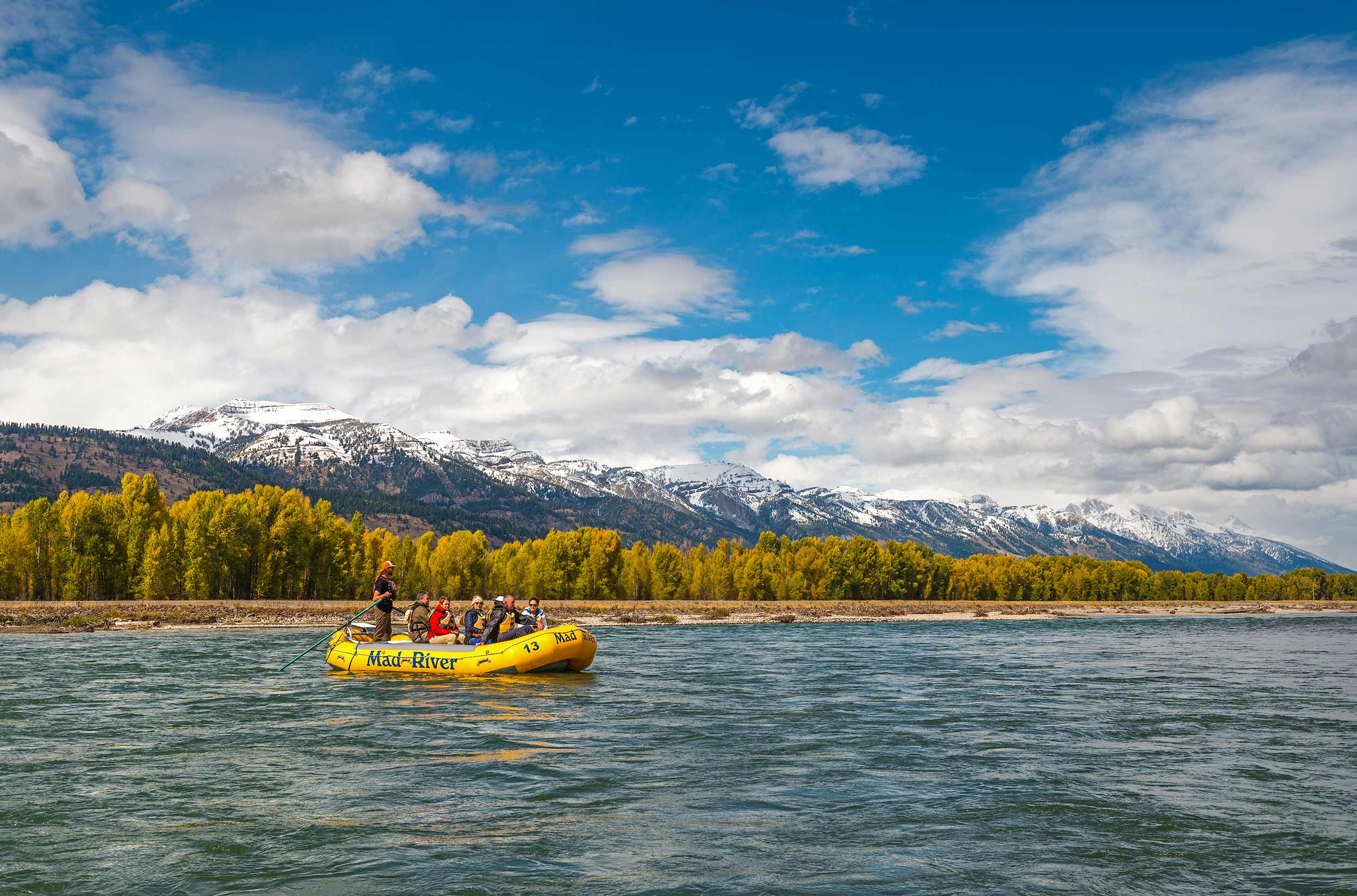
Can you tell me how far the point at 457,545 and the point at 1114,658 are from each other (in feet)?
391

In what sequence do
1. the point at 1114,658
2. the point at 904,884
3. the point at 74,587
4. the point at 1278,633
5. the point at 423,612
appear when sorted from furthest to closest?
1. the point at 74,587
2. the point at 1278,633
3. the point at 1114,658
4. the point at 423,612
5. the point at 904,884

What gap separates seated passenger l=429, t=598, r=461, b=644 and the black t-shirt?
1.80 metres

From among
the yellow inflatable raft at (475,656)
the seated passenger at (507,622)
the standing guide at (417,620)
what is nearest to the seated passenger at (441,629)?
the standing guide at (417,620)

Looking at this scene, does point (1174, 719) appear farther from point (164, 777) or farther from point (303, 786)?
point (164, 777)

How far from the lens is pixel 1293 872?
1203 centimetres

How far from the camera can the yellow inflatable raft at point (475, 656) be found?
3331cm

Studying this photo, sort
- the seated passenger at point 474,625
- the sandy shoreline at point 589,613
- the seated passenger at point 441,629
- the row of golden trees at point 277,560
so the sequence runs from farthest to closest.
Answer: the row of golden trees at point 277,560, the sandy shoreline at point 589,613, the seated passenger at point 441,629, the seated passenger at point 474,625

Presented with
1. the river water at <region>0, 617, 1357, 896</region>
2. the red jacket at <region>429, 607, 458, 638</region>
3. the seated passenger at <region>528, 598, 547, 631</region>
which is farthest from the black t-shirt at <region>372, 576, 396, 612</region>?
the seated passenger at <region>528, 598, 547, 631</region>

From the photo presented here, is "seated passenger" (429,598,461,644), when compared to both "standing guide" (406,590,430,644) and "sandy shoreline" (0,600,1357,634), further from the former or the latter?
"sandy shoreline" (0,600,1357,634)

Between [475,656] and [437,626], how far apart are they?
12.3ft

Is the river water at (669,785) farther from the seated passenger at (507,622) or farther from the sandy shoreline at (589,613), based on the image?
the sandy shoreline at (589,613)

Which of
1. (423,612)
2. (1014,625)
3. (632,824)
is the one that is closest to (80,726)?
(423,612)

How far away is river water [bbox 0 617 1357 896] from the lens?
38.9 ft

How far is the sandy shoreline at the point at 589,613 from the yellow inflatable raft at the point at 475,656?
66.6 feet
